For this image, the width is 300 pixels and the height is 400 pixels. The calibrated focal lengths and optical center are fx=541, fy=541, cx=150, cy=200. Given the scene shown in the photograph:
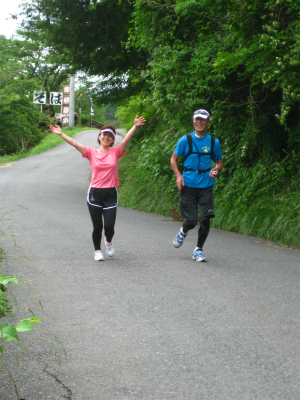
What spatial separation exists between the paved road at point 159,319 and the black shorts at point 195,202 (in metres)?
0.65

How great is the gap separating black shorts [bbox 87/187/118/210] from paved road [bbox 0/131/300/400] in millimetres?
755

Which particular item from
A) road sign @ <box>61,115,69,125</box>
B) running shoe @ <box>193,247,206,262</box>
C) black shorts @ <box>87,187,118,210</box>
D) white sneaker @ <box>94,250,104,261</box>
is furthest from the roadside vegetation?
road sign @ <box>61,115,69,125</box>

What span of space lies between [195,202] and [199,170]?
45 centimetres

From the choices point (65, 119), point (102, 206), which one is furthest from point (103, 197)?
point (65, 119)

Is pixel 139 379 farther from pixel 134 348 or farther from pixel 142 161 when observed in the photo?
pixel 142 161

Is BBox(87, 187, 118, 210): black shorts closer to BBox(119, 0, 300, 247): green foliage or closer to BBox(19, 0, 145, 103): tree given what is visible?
BBox(119, 0, 300, 247): green foliage

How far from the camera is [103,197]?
7039 millimetres

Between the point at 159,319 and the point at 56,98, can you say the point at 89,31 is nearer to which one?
the point at 159,319

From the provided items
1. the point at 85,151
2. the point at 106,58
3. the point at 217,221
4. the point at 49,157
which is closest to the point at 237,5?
the point at 85,151

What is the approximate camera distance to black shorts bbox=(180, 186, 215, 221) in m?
7.12

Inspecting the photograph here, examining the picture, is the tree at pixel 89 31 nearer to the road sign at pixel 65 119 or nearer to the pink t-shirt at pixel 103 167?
the pink t-shirt at pixel 103 167

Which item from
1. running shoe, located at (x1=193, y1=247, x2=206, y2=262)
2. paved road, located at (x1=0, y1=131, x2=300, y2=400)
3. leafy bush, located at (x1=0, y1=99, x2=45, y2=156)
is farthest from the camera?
leafy bush, located at (x1=0, y1=99, x2=45, y2=156)

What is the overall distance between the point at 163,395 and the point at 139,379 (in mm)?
263

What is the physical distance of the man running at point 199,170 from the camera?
698cm
